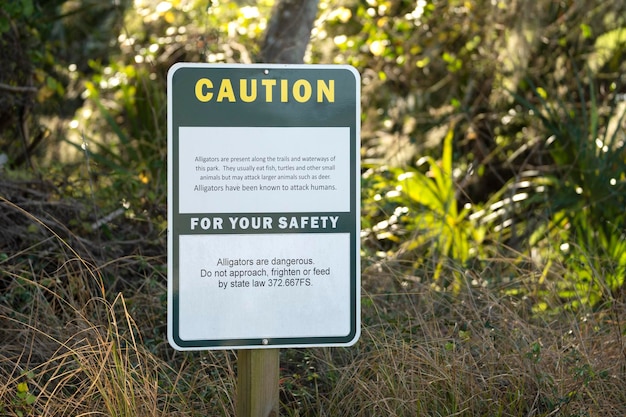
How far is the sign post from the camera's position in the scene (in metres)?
2.72

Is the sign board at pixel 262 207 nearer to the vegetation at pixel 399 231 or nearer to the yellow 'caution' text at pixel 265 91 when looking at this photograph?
the yellow 'caution' text at pixel 265 91

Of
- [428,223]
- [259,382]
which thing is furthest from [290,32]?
[259,382]

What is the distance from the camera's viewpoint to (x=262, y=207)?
2.75 meters

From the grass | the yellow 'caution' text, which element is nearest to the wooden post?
the grass

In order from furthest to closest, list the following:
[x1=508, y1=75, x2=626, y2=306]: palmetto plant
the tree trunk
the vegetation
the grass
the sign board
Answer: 1. the tree trunk
2. [x1=508, y1=75, x2=626, y2=306]: palmetto plant
3. the vegetation
4. the grass
5. the sign board

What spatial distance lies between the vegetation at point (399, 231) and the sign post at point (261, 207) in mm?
448

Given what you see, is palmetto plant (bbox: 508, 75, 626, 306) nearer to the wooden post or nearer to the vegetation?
Answer: the vegetation

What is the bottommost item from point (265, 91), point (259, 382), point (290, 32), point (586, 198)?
point (586, 198)

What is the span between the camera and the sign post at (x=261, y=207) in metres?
2.72

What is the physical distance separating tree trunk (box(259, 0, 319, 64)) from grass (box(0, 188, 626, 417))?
1.89 m

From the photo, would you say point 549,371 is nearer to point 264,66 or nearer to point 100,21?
point 264,66

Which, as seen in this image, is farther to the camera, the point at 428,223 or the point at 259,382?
the point at 428,223

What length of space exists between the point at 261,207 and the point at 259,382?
560mm

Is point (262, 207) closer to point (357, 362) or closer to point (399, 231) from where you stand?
point (357, 362)
